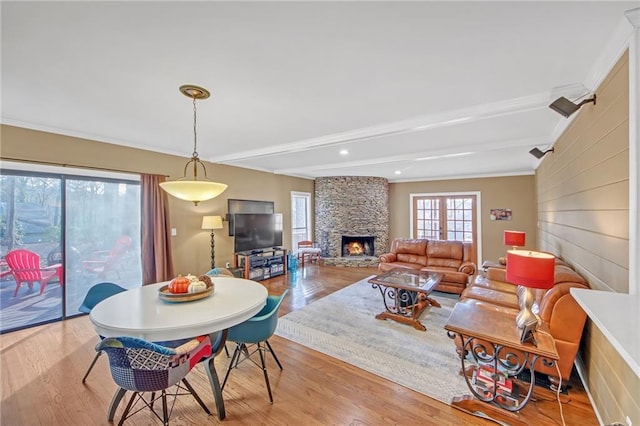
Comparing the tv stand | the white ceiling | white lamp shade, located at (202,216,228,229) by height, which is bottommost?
the tv stand

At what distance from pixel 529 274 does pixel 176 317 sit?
97.2 inches

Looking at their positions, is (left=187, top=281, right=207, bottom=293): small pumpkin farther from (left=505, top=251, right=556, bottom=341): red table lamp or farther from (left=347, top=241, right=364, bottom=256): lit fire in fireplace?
(left=347, top=241, right=364, bottom=256): lit fire in fireplace

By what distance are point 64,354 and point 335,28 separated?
400 cm

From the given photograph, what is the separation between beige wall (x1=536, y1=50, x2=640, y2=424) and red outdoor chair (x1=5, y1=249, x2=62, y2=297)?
5.68 meters

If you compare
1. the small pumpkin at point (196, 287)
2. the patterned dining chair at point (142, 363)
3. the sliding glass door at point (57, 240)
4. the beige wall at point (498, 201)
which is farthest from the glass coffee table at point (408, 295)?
the sliding glass door at point (57, 240)

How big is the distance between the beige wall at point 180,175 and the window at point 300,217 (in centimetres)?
26

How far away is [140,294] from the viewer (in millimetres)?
2404

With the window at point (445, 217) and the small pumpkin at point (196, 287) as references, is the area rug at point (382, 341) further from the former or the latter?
the window at point (445, 217)

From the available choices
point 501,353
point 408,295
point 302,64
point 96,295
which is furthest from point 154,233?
point 501,353

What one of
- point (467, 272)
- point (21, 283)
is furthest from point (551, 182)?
point (21, 283)

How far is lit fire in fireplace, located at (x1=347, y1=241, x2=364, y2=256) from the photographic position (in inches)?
306

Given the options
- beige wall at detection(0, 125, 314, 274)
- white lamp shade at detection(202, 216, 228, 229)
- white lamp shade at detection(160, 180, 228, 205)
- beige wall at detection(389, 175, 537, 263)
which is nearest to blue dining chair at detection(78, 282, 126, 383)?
white lamp shade at detection(160, 180, 228, 205)

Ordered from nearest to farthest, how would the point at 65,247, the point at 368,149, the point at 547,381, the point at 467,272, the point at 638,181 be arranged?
the point at 638,181 → the point at 547,381 → the point at 65,247 → the point at 368,149 → the point at 467,272

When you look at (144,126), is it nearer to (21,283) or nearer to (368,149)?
(21,283)
